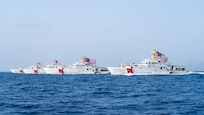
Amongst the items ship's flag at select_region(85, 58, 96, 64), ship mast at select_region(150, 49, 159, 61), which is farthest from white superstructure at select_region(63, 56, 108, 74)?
ship mast at select_region(150, 49, 159, 61)

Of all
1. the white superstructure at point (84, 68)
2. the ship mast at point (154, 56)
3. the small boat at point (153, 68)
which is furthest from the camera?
the white superstructure at point (84, 68)

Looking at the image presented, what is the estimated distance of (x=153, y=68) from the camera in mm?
116562

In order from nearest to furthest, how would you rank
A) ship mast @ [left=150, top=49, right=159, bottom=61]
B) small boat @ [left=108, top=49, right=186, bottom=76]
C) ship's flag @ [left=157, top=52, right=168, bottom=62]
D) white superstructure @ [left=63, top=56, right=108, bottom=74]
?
1. small boat @ [left=108, top=49, right=186, bottom=76]
2. ship mast @ [left=150, top=49, right=159, bottom=61]
3. ship's flag @ [left=157, top=52, right=168, bottom=62]
4. white superstructure @ [left=63, top=56, right=108, bottom=74]

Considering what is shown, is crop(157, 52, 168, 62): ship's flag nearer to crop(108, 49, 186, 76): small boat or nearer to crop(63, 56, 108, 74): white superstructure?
crop(108, 49, 186, 76): small boat

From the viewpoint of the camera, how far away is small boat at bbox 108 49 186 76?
116312 millimetres

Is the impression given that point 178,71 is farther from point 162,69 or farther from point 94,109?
point 94,109

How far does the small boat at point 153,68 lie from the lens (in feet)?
382

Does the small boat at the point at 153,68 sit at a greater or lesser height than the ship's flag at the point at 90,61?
lesser

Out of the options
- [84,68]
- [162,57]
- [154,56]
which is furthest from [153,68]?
[84,68]

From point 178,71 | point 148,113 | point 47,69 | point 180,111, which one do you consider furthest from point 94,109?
point 47,69

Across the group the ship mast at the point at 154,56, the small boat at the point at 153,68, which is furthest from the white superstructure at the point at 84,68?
the ship mast at the point at 154,56

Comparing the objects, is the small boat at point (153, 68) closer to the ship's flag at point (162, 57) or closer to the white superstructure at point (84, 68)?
the ship's flag at point (162, 57)

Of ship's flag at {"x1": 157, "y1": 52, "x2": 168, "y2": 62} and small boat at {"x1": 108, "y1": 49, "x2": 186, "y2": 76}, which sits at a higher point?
ship's flag at {"x1": 157, "y1": 52, "x2": 168, "y2": 62}

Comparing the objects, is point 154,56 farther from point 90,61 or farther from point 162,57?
point 90,61
